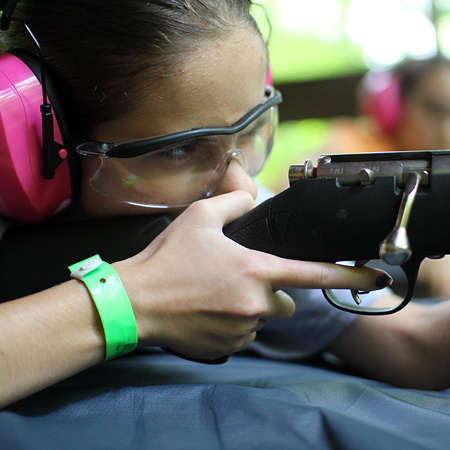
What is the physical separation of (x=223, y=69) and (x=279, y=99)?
0.25 meters

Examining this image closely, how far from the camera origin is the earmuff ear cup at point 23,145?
2.87 feet

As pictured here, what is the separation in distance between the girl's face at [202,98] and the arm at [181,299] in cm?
20

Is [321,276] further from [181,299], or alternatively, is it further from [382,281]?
[181,299]

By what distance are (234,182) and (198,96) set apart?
0.58ft

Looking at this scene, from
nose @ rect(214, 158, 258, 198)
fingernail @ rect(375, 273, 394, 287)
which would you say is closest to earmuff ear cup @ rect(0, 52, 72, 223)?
nose @ rect(214, 158, 258, 198)

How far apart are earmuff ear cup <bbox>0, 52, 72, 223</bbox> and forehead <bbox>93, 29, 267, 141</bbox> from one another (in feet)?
0.37

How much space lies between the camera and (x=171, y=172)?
0.99 metres

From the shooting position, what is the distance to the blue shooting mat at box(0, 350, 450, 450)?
643 millimetres

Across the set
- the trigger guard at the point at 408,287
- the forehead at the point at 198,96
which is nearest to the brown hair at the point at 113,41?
the forehead at the point at 198,96

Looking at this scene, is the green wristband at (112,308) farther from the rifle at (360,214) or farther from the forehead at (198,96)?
the forehead at (198,96)

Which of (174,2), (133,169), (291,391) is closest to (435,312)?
(291,391)

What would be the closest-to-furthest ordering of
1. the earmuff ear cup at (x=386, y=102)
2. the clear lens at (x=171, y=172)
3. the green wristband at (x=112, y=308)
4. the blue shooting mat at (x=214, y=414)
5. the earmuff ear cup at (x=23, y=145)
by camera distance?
the blue shooting mat at (x=214, y=414), the green wristband at (x=112, y=308), the earmuff ear cup at (x=23, y=145), the clear lens at (x=171, y=172), the earmuff ear cup at (x=386, y=102)

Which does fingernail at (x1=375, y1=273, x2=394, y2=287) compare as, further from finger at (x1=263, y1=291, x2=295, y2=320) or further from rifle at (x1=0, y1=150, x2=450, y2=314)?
finger at (x1=263, y1=291, x2=295, y2=320)

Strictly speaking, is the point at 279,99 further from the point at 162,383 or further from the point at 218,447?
the point at 218,447
